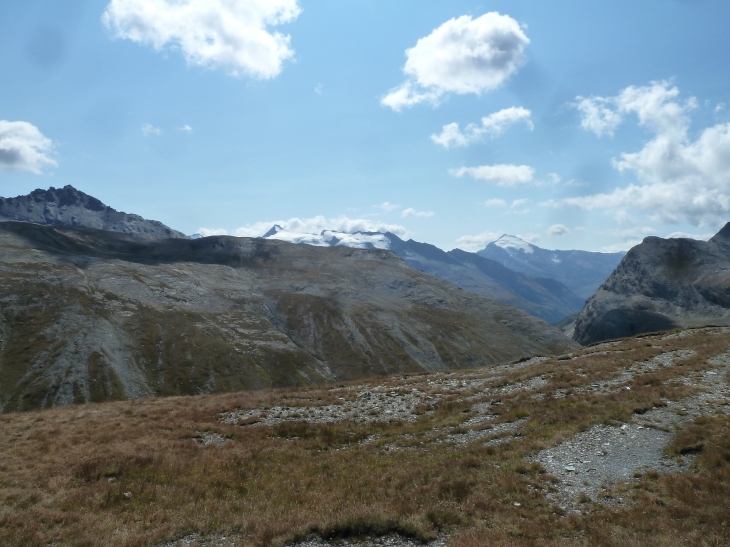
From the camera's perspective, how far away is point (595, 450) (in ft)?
63.1

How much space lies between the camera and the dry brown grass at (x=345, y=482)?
13.2 m

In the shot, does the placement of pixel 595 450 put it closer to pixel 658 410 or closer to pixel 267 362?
pixel 658 410

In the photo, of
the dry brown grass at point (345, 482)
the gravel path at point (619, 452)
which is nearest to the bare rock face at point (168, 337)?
the dry brown grass at point (345, 482)

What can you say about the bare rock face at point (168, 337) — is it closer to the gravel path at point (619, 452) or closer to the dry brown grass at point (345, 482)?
the dry brown grass at point (345, 482)

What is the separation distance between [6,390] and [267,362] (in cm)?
6447

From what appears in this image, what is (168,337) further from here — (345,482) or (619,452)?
(619,452)

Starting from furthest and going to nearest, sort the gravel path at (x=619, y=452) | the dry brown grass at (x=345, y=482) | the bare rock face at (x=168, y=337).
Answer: the bare rock face at (x=168, y=337) < the gravel path at (x=619, y=452) < the dry brown grass at (x=345, y=482)

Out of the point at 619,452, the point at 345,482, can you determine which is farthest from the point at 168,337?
the point at 619,452

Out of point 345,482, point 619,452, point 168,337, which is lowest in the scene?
point 168,337

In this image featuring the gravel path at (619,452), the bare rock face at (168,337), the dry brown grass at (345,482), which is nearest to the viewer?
the dry brown grass at (345,482)

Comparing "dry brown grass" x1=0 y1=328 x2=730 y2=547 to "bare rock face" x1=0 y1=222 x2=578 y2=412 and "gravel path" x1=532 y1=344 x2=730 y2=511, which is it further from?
"bare rock face" x1=0 y1=222 x2=578 y2=412

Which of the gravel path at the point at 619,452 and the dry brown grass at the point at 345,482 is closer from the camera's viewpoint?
the dry brown grass at the point at 345,482

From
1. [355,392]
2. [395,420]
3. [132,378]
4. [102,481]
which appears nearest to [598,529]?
[395,420]

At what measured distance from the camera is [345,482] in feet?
59.4
